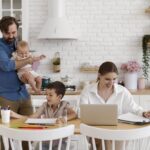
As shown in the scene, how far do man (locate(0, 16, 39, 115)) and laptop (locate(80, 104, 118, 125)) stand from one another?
2.59ft

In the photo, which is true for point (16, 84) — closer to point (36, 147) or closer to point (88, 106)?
point (36, 147)

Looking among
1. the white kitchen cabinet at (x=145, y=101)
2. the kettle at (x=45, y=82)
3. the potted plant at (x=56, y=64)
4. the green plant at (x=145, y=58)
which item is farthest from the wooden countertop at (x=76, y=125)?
the green plant at (x=145, y=58)

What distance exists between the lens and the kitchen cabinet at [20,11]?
5.50m

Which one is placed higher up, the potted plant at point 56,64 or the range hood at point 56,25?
the range hood at point 56,25

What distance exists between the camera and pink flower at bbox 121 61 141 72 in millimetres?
5321

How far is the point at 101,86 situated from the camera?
3.38m

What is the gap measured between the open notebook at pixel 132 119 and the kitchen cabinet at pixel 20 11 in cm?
273

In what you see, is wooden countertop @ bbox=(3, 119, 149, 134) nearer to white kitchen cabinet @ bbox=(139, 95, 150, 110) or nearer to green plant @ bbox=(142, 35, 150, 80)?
white kitchen cabinet @ bbox=(139, 95, 150, 110)

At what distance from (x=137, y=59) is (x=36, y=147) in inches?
114

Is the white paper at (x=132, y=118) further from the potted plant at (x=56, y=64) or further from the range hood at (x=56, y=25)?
the potted plant at (x=56, y=64)

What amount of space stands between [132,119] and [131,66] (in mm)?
2369

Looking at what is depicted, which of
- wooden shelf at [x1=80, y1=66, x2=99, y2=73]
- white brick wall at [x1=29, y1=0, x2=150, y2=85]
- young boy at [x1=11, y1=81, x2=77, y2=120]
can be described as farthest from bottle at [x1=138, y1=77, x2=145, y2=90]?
young boy at [x1=11, y1=81, x2=77, y2=120]

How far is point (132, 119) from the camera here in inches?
119

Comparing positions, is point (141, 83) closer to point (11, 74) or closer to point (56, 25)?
point (56, 25)
